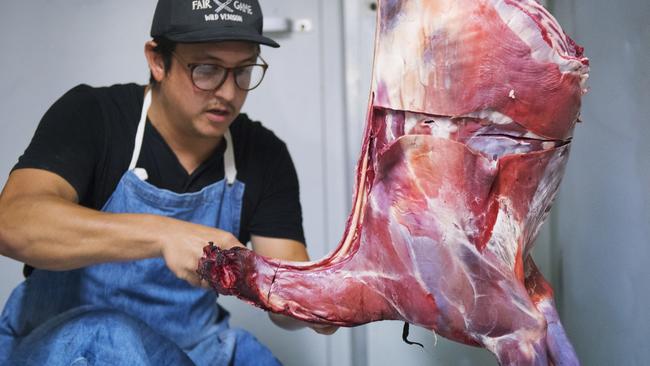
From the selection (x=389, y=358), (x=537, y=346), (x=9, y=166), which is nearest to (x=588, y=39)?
(x=537, y=346)

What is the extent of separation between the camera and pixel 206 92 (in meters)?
1.30

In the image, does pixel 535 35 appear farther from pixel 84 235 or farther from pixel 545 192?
pixel 84 235

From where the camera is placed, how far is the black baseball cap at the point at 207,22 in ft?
4.16

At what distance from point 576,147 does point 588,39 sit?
203 millimetres

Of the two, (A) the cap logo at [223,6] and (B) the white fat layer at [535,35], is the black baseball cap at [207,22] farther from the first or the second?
(B) the white fat layer at [535,35]

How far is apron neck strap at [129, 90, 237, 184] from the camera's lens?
1.42 m

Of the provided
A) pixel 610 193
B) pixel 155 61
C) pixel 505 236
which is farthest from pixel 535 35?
pixel 155 61

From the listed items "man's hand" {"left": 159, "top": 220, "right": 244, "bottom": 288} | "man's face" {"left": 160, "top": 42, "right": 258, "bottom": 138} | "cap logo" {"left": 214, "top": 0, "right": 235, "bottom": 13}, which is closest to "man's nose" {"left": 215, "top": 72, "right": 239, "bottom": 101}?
"man's face" {"left": 160, "top": 42, "right": 258, "bottom": 138}

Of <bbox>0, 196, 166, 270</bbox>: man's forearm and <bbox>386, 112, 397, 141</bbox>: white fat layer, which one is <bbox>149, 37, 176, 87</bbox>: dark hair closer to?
<bbox>0, 196, 166, 270</bbox>: man's forearm

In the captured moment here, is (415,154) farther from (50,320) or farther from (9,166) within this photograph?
(9,166)

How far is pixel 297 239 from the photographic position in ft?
5.03

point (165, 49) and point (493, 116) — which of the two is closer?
point (493, 116)

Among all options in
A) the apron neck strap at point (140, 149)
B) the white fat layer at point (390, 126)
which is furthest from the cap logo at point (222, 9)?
the white fat layer at point (390, 126)

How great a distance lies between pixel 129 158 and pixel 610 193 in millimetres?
811
